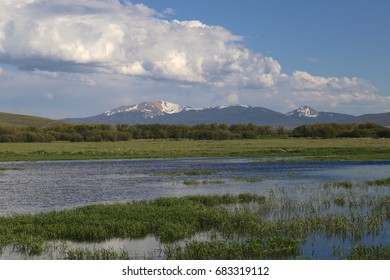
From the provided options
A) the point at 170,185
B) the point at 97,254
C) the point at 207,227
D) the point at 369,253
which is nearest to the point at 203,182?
the point at 170,185

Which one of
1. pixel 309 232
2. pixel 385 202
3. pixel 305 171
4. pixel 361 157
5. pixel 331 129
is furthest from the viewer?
pixel 331 129

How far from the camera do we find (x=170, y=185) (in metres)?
42.7

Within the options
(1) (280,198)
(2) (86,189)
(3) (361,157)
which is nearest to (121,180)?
(2) (86,189)

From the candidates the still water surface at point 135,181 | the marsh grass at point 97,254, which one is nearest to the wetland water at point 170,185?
the still water surface at point 135,181

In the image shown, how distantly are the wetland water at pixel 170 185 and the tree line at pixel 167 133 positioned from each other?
90497 mm

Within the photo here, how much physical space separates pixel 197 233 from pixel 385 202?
12145 millimetres

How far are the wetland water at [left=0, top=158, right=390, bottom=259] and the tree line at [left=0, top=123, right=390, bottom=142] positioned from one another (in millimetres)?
90497

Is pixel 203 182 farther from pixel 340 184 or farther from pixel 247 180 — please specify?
pixel 340 184

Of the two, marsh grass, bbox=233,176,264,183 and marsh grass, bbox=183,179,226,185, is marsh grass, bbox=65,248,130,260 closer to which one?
marsh grass, bbox=183,179,226,185

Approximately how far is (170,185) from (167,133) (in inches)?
5213

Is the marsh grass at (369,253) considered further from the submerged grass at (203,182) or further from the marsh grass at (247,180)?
the marsh grass at (247,180)

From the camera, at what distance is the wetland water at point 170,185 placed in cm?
2417

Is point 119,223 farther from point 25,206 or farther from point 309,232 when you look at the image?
point 25,206

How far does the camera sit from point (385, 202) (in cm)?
2916
